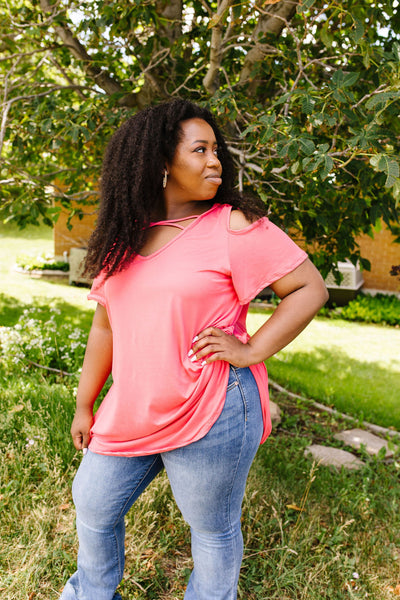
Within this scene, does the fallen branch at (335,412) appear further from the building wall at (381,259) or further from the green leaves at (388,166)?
the building wall at (381,259)

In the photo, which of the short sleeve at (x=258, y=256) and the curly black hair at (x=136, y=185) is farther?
the curly black hair at (x=136, y=185)

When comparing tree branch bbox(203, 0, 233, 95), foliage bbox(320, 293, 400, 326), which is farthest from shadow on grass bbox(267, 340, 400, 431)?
tree branch bbox(203, 0, 233, 95)

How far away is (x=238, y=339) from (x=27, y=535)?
1646 mm

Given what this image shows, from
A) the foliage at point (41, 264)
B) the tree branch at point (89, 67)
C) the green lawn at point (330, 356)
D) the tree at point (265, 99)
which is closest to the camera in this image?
the tree at point (265, 99)

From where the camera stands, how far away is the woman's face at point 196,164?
5.61 feet

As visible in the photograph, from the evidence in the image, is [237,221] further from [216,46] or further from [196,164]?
[216,46]

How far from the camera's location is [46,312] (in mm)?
7691

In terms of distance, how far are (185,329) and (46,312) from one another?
6.48 meters

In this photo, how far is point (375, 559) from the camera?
2557 millimetres

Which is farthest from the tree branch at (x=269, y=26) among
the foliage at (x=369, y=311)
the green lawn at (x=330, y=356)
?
the foliage at (x=369, y=311)

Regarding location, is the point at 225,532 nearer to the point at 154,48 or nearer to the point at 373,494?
the point at 373,494

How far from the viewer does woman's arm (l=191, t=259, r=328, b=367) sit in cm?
161

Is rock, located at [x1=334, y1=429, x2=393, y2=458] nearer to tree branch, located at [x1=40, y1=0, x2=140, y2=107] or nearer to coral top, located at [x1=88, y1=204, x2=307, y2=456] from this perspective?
coral top, located at [x1=88, y1=204, x2=307, y2=456]

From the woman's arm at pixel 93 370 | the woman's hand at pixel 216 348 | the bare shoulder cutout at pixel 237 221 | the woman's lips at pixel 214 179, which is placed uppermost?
the woman's lips at pixel 214 179
